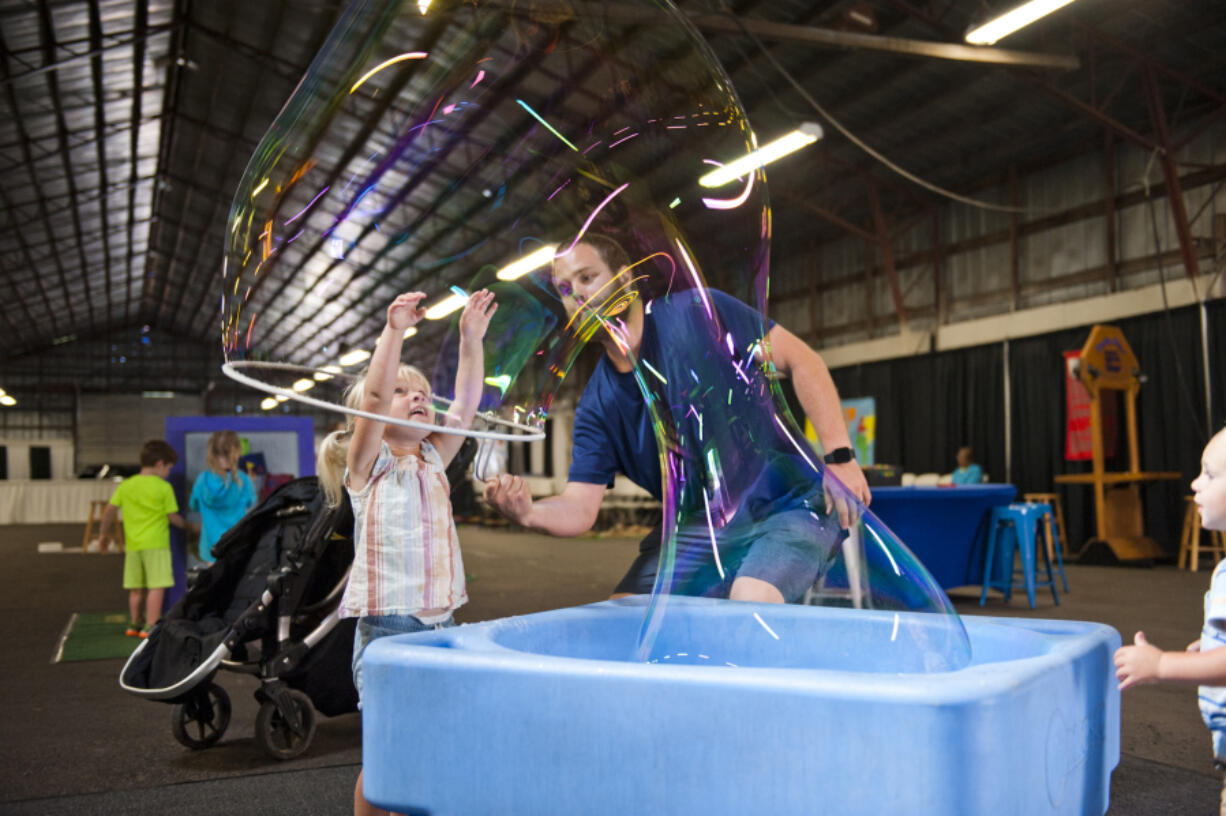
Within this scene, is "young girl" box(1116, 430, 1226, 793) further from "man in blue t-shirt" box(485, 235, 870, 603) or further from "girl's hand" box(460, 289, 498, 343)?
"girl's hand" box(460, 289, 498, 343)

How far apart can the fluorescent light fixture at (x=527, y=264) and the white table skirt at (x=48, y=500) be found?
850 inches

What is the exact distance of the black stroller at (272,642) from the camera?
273 centimetres

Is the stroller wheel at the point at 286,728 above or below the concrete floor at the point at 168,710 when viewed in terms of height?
above

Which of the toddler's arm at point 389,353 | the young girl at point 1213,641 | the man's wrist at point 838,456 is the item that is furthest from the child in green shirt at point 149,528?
the young girl at point 1213,641

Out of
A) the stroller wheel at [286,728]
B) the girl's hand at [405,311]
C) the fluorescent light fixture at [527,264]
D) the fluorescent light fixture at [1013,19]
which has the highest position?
the fluorescent light fixture at [1013,19]

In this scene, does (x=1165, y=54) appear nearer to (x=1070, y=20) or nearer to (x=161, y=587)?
(x=1070, y=20)

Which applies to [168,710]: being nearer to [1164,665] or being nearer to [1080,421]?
[1164,665]

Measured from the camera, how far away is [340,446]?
7.03 feet

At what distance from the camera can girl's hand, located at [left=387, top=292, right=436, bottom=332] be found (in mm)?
876

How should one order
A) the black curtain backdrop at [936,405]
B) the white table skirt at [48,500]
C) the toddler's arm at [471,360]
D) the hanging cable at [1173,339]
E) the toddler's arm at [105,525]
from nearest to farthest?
the toddler's arm at [471,360], the toddler's arm at [105,525], the hanging cable at [1173,339], the black curtain backdrop at [936,405], the white table skirt at [48,500]

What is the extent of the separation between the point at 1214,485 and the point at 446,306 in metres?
0.96

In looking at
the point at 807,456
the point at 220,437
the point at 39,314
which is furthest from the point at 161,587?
the point at 39,314

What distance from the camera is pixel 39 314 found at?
27.3 metres

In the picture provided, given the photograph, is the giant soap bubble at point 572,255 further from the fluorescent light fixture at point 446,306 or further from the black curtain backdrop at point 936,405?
the black curtain backdrop at point 936,405
